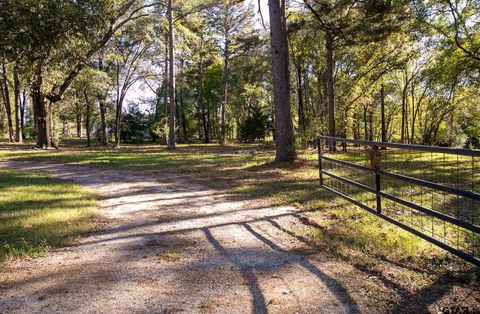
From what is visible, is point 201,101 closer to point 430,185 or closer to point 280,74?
point 280,74

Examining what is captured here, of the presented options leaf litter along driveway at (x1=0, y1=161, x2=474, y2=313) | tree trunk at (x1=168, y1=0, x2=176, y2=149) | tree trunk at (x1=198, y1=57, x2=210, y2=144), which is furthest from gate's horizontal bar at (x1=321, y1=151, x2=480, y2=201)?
tree trunk at (x1=198, y1=57, x2=210, y2=144)

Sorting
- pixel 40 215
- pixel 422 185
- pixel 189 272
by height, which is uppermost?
pixel 422 185

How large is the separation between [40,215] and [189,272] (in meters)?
3.28

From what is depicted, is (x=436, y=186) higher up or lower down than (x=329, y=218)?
higher up

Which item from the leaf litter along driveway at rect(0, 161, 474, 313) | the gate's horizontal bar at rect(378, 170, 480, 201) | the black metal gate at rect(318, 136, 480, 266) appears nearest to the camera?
the leaf litter along driveway at rect(0, 161, 474, 313)

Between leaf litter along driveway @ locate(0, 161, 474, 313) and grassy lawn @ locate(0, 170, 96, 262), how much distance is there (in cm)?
27

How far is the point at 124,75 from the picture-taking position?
93.6 ft

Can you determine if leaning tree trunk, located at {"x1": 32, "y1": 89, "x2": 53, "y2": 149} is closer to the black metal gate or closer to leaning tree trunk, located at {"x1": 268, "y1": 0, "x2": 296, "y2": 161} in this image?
leaning tree trunk, located at {"x1": 268, "y1": 0, "x2": 296, "y2": 161}

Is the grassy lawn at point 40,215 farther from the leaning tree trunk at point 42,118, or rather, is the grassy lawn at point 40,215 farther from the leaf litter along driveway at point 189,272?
the leaning tree trunk at point 42,118

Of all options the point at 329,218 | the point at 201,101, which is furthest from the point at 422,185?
the point at 201,101

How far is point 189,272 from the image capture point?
3344 millimetres

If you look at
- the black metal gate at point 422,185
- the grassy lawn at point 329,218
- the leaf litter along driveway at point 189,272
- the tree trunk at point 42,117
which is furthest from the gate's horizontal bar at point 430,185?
the tree trunk at point 42,117

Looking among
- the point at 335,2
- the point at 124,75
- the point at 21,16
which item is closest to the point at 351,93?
the point at 335,2

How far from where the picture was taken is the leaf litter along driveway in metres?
2.73
